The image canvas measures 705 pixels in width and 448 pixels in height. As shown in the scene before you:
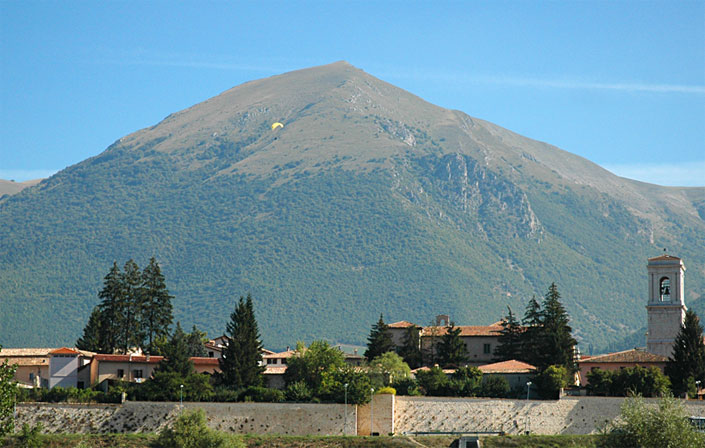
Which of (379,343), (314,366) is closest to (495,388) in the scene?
(314,366)

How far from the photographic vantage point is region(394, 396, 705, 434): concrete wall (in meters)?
86.9

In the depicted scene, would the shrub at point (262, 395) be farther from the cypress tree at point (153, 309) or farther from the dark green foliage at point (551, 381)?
the cypress tree at point (153, 309)

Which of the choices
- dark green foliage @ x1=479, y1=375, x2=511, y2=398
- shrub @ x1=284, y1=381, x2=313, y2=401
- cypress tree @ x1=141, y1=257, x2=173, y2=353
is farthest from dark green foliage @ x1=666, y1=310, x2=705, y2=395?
cypress tree @ x1=141, y1=257, x2=173, y2=353

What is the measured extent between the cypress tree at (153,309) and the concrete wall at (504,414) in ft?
101

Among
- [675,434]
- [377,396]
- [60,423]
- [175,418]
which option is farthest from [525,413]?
[60,423]

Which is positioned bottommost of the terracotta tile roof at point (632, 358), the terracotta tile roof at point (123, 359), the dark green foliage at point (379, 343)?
the terracotta tile roof at point (123, 359)

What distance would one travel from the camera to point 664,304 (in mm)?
105938

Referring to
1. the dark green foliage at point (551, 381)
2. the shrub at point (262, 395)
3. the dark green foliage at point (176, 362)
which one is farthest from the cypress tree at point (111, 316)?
the dark green foliage at point (551, 381)

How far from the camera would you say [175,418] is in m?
88.3

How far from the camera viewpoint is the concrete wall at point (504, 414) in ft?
285

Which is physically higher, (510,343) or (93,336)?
(93,336)

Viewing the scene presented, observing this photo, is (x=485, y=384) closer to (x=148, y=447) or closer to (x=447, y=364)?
(x=447, y=364)

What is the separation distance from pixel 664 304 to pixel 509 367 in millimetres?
18041

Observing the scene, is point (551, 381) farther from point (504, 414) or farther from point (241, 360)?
point (241, 360)
